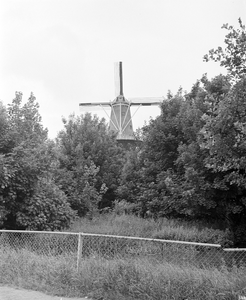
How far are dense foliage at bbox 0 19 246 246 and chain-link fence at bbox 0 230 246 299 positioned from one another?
175cm

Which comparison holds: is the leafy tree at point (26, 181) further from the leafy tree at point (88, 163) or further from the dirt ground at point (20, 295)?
the leafy tree at point (88, 163)

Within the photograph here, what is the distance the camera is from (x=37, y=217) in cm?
1112

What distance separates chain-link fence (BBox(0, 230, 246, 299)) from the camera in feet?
23.2

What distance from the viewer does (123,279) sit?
5.81m

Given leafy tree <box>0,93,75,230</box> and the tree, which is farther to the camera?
leafy tree <box>0,93,75,230</box>

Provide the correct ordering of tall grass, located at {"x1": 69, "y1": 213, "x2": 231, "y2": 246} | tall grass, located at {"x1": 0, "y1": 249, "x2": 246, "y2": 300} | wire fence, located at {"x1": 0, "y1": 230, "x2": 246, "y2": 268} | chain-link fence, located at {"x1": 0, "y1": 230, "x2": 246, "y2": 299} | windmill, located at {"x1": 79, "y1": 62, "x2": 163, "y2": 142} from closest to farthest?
tall grass, located at {"x1": 0, "y1": 249, "x2": 246, "y2": 300}, chain-link fence, located at {"x1": 0, "y1": 230, "x2": 246, "y2": 299}, wire fence, located at {"x1": 0, "y1": 230, "x2": 246, "y2": 268}, tall grass, located at {"x1": 69, "y1": 213, "x2": 231, "y2": 246}, windmill, located at {"x1": 79, "y1": 62, "x2": 163, "y2": 142}

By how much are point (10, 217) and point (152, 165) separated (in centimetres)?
773

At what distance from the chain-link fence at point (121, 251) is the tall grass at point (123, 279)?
281 mm

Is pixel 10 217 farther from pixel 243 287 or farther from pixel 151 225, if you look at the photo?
pixel 243 287

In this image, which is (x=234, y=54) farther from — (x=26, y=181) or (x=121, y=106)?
(x=121, y=106)

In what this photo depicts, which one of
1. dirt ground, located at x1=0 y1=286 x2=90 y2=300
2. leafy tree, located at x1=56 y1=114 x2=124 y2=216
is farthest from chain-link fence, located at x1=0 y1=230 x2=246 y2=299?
leafy tree, located at x1=56 y1=114 x2=124 y2=216

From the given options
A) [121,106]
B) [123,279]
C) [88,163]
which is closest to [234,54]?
[123,279]

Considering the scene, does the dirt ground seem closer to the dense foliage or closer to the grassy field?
the grassy field

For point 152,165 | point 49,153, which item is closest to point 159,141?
point 152,165
